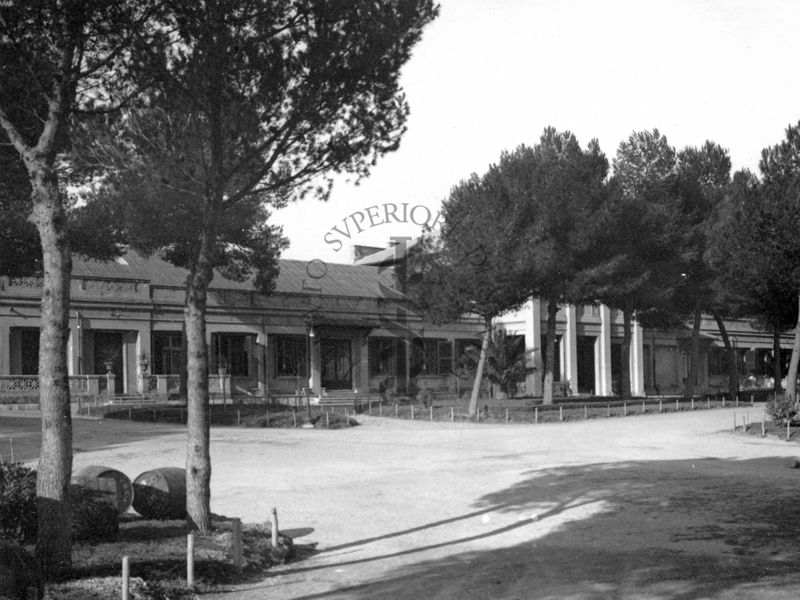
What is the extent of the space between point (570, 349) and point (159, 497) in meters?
45.4

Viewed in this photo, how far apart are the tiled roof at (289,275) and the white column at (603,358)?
14.1 meters

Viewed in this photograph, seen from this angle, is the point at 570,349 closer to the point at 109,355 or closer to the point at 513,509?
the point at 109,355

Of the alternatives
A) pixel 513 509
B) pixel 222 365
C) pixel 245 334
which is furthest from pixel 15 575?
pixel 245 334

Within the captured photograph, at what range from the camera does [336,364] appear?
158 ft

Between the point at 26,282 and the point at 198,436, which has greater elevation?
the point at 26,282

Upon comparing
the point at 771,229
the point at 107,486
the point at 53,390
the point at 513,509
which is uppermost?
the point at 771,229

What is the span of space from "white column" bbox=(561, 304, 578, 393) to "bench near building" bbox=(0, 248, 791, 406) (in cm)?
6

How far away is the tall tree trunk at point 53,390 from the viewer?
28.3 feet

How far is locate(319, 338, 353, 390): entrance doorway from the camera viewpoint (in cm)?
→ 4766

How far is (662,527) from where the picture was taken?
11.9 meters

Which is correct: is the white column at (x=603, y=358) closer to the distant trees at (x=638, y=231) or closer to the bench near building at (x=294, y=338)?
the bench near building at (x=294, y=338)

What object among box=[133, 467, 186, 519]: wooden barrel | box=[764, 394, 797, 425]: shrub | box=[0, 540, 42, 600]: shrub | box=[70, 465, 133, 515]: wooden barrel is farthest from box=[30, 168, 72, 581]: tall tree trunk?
box=[764, 394, 797, 425]: shrub

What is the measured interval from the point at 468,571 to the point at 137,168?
19.9ft

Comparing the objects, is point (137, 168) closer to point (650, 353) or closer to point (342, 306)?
point (342, 306)
